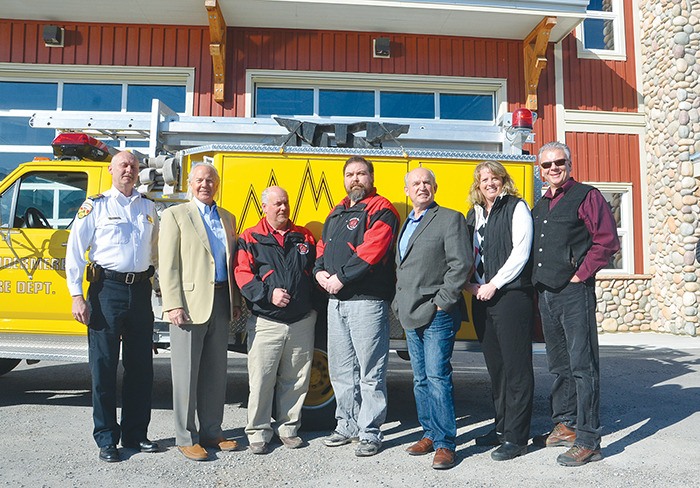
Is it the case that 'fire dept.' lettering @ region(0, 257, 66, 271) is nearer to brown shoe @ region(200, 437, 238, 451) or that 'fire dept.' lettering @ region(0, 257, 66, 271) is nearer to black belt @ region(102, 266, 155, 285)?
black belt @ region(102, 266, 155, 285)

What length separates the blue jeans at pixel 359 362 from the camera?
405cm

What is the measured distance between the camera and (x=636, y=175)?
11.1m

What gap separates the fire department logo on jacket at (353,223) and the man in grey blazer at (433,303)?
1.23ft

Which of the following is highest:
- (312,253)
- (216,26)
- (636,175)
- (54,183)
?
(216,26)

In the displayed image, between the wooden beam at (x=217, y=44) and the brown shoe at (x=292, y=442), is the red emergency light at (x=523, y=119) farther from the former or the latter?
the wooden beam at (x=217, y=44)

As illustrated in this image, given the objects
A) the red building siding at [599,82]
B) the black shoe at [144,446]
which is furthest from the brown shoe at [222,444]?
the red building siding at [599,82]

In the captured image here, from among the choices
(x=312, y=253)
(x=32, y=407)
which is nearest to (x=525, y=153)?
(x=312, y=253)

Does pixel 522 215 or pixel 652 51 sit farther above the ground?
pixel 652 51

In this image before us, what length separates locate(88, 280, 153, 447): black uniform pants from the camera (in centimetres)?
395

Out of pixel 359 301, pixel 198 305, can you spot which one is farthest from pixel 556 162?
pixel 198 305

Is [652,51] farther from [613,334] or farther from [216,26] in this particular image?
[216,26]

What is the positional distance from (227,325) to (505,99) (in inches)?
317

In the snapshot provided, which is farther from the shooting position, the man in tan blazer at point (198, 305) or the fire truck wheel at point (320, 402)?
the fire truck wheel at point (320, 402)

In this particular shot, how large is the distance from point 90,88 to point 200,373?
7.98 m
